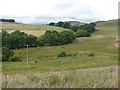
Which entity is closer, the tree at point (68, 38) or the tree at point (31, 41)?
the tree at point (68, 38)

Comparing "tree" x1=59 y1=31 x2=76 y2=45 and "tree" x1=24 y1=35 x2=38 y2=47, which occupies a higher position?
"tree" x1=59 y1=31 x2=76 y2=45

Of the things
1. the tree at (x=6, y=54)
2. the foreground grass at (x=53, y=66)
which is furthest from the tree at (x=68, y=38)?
the tree at (x=6, y=54)

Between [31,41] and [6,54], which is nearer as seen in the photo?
[6,54]

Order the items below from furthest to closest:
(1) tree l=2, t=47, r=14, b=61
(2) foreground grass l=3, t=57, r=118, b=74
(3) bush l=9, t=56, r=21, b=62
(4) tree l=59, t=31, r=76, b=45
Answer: (1) tree l=2, t=47, r=14, b=61 < (3) bush l=9, t=56, r=21, b=62 < (4) tree l=59, t=31, r=76, b=45 < (2) foreground grass l=3, t=57, r=118, b=74

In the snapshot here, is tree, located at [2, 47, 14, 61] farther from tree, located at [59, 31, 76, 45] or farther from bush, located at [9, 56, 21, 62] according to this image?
tree, located at [59, 31, 76, 45]


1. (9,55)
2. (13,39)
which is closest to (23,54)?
(9,55)

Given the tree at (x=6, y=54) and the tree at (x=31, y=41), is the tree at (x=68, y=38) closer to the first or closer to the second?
the tree at (x=6, y=54)

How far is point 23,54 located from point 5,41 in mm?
17518

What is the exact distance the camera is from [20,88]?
16.3 ft

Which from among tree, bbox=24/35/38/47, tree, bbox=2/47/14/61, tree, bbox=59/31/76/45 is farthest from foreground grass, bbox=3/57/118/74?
tree, bbox=24/35/38/47

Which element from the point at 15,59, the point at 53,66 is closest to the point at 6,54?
the point at 15,59

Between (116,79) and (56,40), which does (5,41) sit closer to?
(56,40)

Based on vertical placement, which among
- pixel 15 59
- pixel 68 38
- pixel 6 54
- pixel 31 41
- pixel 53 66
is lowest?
pixel 15 59

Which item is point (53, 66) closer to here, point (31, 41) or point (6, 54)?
point (6, 54)
